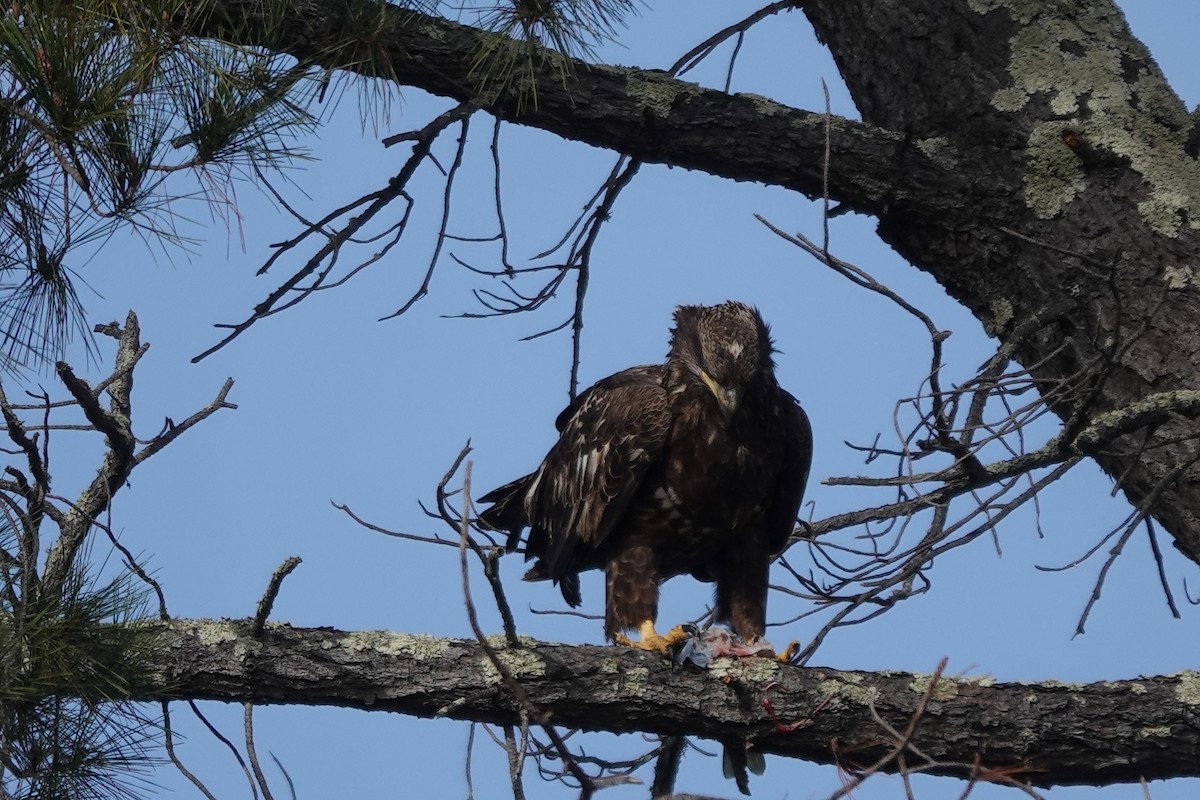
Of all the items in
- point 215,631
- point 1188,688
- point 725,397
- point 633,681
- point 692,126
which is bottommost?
point 1188,688

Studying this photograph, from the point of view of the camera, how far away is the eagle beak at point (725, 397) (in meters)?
4.78

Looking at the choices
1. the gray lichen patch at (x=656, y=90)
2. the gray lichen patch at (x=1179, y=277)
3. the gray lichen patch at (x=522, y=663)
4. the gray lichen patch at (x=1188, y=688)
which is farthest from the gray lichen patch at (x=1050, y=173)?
the gray lichen patch at (x=522, y=663)

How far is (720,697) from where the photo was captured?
3.71 metres

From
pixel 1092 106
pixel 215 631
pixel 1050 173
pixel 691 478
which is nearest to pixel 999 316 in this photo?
pixel 1050 173

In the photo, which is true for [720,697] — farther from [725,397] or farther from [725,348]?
[725,348]

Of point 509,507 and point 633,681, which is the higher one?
point 509,507

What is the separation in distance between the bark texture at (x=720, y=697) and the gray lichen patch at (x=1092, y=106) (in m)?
1.42

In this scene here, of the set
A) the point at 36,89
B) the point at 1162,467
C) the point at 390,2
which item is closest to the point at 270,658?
the point at 36,89

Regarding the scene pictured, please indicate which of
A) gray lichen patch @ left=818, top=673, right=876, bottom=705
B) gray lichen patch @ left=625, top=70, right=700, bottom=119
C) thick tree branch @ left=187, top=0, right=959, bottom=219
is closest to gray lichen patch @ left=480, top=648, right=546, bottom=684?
gray lichen patch @ left=818, top=673, right=876, bottom=705

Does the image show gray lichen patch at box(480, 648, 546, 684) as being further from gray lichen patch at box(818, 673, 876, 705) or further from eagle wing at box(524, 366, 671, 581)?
eagle wing at box(524, 366, 671, 581)

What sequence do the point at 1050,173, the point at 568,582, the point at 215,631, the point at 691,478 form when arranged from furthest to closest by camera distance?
the point at 568,582 → the point at 691,478 → the point at 1050,173 → the point at 215,631

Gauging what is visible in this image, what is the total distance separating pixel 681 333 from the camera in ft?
17.3

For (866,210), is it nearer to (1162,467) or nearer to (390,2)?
(1162,467)

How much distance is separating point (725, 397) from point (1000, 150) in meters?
1.19
